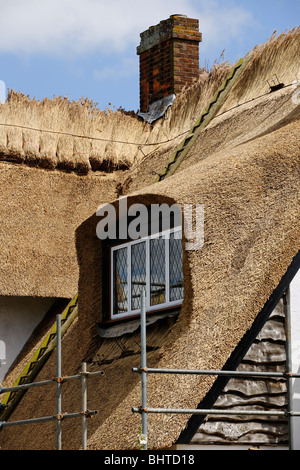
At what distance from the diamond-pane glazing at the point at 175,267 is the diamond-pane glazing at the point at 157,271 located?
0.11 metres

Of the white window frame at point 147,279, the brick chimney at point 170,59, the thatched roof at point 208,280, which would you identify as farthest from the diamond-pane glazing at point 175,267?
the brick chimney at point 170,59

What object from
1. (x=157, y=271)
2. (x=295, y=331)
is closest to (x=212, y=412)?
(x=295, y=331)

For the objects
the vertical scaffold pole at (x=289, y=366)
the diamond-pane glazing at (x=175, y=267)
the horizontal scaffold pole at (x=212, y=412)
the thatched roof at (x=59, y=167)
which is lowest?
the horizontal scaffold pole at (x=212, y=412)

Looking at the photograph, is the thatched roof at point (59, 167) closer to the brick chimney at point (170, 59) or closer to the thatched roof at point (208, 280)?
the brick chimney at point (170, 59)

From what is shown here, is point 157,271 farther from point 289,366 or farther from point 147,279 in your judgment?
point 289,366

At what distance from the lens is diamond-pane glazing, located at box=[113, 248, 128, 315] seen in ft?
28.8

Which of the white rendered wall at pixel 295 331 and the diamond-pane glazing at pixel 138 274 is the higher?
the diamond-pane glazing at pixel 138 274

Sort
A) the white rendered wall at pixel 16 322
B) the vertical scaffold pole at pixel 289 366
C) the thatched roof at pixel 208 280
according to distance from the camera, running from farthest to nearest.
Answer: the white rendered wall at pixel 16 322 < the vertical scaffold pole at pixel 289 366 < the thatched roof at pixel 208 280

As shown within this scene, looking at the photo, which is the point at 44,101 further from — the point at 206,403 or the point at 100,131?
the point at 206,403

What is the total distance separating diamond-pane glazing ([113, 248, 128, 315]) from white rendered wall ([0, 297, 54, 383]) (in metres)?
2.92

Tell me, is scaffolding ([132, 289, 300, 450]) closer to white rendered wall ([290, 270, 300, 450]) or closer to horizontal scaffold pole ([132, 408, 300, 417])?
horizontal scaffold pole ([132, 408, 300, 417])

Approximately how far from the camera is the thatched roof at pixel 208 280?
7129 millimetres

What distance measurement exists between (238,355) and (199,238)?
98 centimetres
